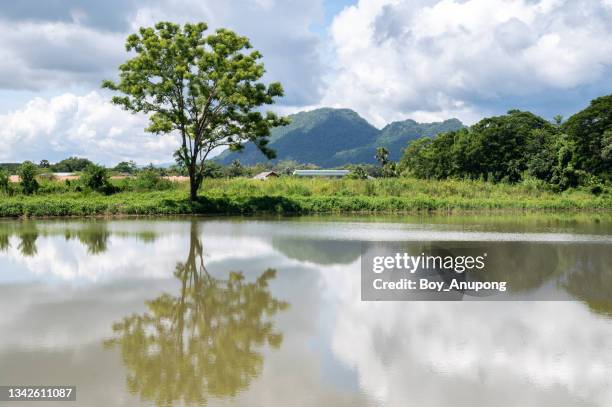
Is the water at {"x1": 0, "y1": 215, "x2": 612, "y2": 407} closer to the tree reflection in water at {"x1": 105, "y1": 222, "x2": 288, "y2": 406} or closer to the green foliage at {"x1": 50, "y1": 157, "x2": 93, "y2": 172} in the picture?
the tree reflection in water at {"x1": 105, "y1": 222, "x2": 288, "y2": 406}

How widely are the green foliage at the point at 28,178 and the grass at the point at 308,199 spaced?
79 centimetres

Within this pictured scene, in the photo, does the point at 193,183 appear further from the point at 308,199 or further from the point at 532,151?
the point at 532,151

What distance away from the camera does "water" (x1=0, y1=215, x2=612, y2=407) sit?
537 centimetres

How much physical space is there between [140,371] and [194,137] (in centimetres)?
2463

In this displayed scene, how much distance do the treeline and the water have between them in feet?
112

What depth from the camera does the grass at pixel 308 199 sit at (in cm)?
2772

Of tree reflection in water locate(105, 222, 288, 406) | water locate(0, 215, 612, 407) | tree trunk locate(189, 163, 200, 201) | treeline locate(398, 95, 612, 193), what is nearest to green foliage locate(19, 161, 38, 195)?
tree trunk locate(189, 163, 200, 201)

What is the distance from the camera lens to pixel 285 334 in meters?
7.14

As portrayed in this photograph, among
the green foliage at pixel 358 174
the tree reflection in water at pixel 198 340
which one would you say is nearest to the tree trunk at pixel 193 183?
the tree reflection in water at pixel 198 340

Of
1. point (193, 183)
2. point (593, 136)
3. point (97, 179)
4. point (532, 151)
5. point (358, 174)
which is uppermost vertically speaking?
point (593, 136)

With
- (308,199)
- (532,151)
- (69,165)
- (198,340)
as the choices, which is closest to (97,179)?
(308,199)

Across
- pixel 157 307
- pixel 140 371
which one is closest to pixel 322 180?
pixel 157 307

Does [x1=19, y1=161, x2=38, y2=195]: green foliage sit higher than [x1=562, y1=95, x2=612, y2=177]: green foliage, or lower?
lower

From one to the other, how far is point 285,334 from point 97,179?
27.8m
